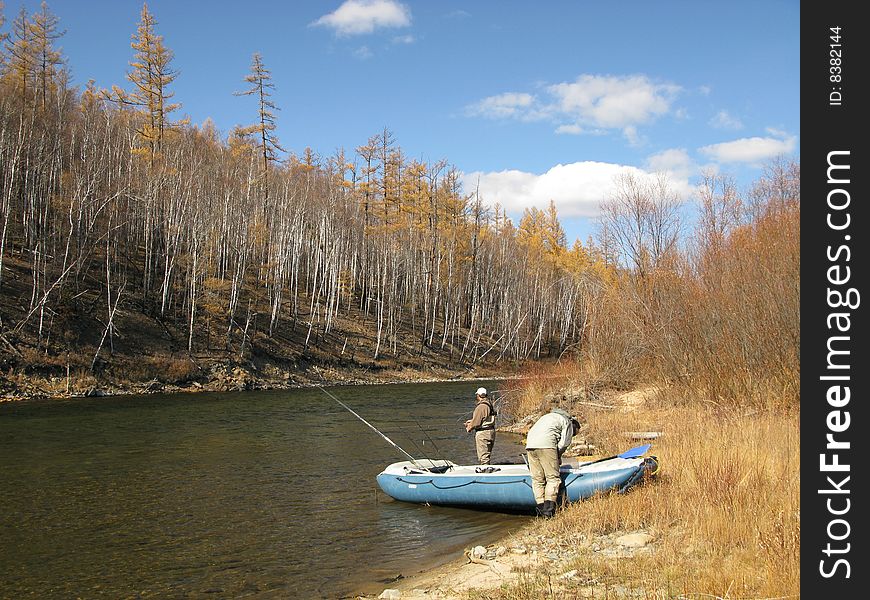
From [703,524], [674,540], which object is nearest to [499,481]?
[674,540]

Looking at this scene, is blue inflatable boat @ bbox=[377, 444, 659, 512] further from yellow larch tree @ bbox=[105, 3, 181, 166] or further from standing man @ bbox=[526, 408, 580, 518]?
yellow larch tree @ bbox=[105, 3, 181, 166]

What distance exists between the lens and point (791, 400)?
13.7 m

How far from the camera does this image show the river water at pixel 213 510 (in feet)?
25.3

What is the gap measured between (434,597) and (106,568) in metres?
4.26

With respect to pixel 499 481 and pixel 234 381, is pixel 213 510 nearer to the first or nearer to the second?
pixel 499 481

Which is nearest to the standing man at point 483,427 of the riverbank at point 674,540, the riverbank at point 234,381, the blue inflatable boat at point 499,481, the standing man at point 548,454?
the blue inflatable boat at point 499,481

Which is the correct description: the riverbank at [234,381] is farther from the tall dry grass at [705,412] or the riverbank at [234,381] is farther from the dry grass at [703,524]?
the dry grass at [703,524]

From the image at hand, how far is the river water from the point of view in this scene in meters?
7.71

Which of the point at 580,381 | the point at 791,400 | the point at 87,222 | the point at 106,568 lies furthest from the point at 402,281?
the point at 106,568

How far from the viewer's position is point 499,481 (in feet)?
34.4
